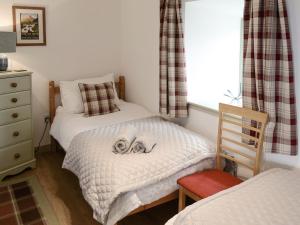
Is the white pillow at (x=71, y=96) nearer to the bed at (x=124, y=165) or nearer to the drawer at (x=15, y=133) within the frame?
the bed at (x=124, y=165)

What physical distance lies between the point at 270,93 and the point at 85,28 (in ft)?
8.10

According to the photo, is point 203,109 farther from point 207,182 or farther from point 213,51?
point 207,182

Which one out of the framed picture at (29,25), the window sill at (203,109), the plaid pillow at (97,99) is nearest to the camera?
the window sill at (203,109)

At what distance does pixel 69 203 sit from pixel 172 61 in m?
1.64

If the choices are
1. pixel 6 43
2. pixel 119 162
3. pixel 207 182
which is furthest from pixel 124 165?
pixel 6 43

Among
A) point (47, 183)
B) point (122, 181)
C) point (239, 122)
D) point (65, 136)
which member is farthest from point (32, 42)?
point (239, 122)

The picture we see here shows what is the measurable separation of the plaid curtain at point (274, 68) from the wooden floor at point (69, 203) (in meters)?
1.06

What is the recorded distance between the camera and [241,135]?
8.09 ft

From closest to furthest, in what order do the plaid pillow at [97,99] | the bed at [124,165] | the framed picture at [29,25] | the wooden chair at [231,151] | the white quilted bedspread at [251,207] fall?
the white quilted bedspread at [251,207] → the bed at [124,165] → the wooden chair at [231,151] → the framed picture at [29,25] → the plaid pillow at [97,99]

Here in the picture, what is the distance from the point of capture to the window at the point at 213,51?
124 inches

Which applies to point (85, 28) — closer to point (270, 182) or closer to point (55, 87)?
point (55, 87)

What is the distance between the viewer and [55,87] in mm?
3664

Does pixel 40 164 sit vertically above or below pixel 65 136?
below

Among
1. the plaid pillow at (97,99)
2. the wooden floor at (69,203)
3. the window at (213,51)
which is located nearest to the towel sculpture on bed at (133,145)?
the wooden floor at (69,203)
